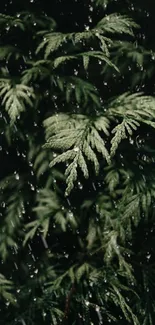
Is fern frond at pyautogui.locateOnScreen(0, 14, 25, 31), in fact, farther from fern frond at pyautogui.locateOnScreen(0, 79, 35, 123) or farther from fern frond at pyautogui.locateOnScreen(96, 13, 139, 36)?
→ fern frond at pyautogui.locateOnScreen(96, 13, 139, 36)

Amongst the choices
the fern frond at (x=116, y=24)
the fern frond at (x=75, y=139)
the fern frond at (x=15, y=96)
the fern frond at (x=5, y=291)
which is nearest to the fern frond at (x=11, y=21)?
the fern frond at (x=15, y=96)

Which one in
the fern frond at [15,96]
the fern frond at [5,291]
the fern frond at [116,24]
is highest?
the fern frond at [116,24]

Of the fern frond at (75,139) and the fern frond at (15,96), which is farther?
the fern frond at (15,96)

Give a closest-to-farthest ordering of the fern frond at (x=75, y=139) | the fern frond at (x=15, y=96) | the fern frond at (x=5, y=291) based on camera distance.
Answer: the fern frond at (x=75, y=139)
the fern frond at (x=15, y=96)
the fern frond at (x=5, y=291)

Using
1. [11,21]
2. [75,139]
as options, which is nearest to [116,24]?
[11,21]

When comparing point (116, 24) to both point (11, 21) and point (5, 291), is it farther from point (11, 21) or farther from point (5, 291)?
point (5, 291)

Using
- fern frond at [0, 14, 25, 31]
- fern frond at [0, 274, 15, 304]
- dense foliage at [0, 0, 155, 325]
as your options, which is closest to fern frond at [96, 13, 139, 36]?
dense foliage at [0, 0, 155, 325]

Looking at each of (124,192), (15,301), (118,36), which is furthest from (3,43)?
(15,301)

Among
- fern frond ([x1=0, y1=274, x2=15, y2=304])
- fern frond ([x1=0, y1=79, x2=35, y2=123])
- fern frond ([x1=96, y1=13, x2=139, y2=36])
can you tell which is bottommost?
fern frond ([x1=0, y1=274, x2=15, y2=304])

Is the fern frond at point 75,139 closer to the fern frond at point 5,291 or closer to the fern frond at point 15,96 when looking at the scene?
the fern frond at point 15,96
